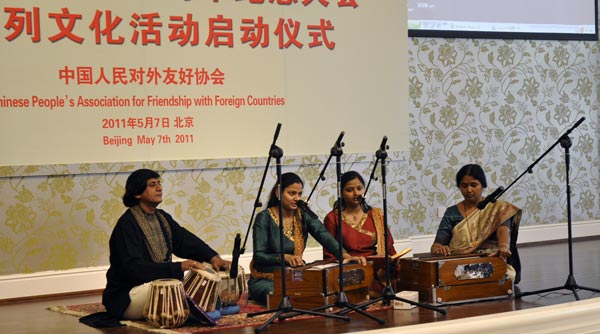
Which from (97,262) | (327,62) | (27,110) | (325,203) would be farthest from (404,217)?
(27,110)

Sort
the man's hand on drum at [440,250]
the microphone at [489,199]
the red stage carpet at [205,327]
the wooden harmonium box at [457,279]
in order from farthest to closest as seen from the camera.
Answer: the man's hand on drum at [440,250] < the wooden harmonium box at [457,279] < the microphone at [489,199] < the red stage carpet at [205,327]

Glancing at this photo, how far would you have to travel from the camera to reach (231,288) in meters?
5.98

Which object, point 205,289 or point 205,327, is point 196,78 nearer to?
point 205,289

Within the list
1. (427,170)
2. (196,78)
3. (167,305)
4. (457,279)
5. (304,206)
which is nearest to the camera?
(167,305)

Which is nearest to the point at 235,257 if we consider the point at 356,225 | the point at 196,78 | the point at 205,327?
the point at 205,327

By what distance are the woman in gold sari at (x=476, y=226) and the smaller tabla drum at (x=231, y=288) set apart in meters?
1.29

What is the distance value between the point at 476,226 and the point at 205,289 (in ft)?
6.11

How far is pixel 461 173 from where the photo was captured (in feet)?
21.4

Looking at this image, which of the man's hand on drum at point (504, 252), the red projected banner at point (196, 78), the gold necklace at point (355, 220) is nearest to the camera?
the man's hand on drum at point (504, 252)

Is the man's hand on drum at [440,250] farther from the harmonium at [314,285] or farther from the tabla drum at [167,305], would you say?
the tabla drum at [167,305]

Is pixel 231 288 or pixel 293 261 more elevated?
pixel 293 261

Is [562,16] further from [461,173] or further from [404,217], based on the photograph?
[461,173]

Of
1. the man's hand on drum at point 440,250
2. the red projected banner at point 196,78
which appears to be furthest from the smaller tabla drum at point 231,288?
the red projected banner at point 196,78

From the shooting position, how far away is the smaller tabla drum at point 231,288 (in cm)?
595
